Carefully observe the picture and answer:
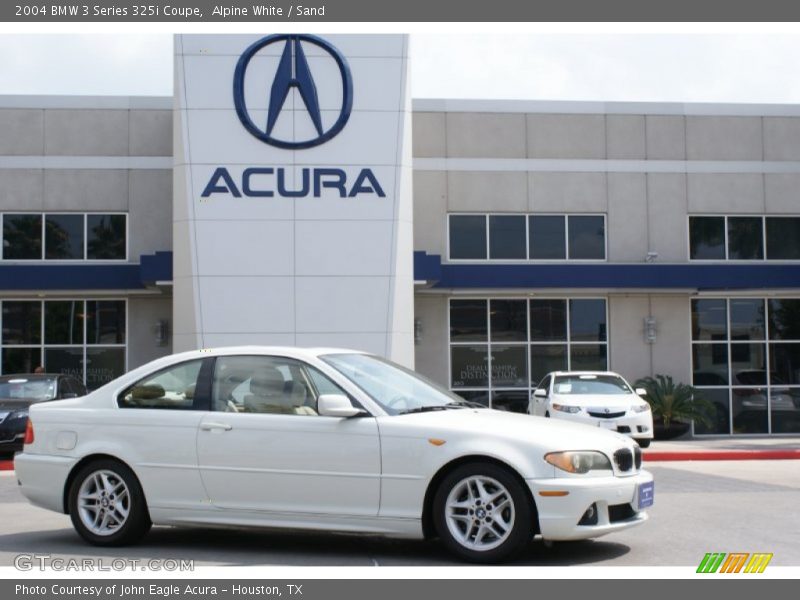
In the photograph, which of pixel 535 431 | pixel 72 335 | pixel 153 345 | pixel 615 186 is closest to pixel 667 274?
pixel 615 186

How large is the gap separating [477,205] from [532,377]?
4.29 meters

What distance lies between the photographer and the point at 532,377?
26484 millimetres

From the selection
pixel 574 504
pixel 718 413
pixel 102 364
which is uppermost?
A: pixel 102 364

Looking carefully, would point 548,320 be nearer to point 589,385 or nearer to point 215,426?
point 589,385

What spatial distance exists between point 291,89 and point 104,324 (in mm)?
7336

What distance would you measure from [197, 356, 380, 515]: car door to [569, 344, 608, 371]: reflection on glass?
61.9 feet

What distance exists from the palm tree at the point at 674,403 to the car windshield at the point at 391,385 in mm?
17033

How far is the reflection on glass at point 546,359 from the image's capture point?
26.5m

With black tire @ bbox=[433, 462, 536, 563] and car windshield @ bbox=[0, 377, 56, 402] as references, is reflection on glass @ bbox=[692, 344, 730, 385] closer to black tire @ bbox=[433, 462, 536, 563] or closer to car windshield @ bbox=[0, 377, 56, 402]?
car windshield @ bbox=[0, 377, 56, 402]

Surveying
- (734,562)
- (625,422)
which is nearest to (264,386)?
(734,562)

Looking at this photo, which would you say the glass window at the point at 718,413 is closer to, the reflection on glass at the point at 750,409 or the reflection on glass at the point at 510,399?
the reflection on glass at the point at 750,409

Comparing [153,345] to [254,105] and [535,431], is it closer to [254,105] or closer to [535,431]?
[254,105]

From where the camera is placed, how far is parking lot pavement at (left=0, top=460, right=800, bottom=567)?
25.9 ft

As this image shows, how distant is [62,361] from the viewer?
2591cm
